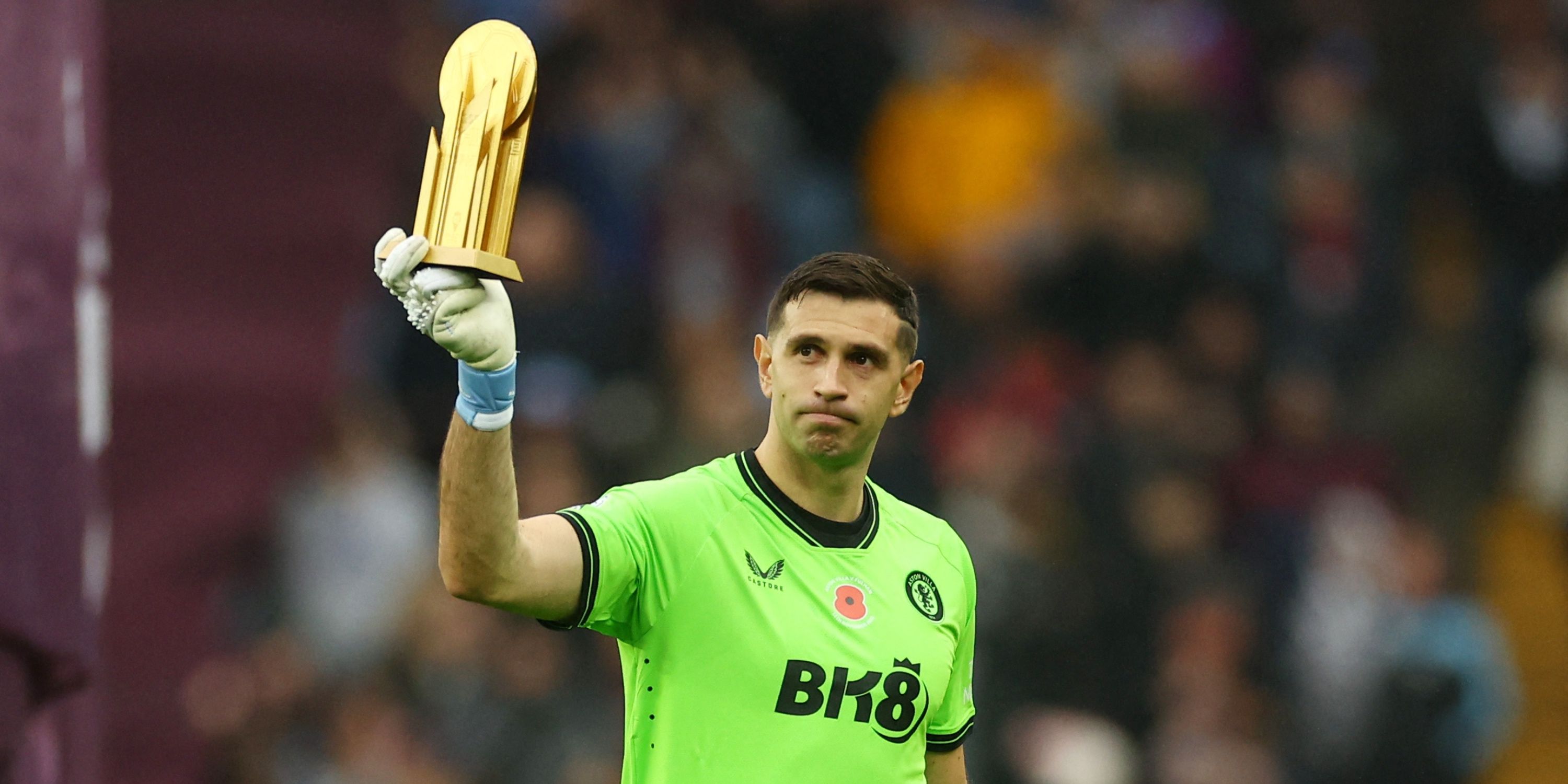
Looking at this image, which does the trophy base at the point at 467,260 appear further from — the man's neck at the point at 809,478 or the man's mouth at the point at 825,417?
the man's neck at the point at 809,478

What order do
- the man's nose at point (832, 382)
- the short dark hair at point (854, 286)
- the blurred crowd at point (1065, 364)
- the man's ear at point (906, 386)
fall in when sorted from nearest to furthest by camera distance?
the man's nose at point (832, 382)
the short dark hair at point (854, 286)
the man's ear at point (906, 386)
the blurred crowd at point (1065, 364)

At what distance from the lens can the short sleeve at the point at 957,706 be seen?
4.95 m

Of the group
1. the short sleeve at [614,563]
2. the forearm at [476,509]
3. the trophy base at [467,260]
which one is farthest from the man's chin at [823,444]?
the trophy base at [467,260]

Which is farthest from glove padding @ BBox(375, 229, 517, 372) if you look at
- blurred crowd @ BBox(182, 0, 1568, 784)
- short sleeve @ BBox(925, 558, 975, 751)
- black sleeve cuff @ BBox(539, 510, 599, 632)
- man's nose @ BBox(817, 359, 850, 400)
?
blurred crowd @ BBox(182, 0, 1568, 784)

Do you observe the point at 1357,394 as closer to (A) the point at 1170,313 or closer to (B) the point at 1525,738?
(A) the point at 1170,313

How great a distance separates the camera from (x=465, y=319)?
3664mm

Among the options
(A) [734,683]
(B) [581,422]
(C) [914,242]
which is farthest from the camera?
(C) [914,242]

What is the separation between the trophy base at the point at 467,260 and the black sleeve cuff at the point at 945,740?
6.24ft

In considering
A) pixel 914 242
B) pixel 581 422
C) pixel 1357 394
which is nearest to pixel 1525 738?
pixel 1357 394

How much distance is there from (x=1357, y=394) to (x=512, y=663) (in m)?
5.24

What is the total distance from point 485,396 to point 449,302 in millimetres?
253

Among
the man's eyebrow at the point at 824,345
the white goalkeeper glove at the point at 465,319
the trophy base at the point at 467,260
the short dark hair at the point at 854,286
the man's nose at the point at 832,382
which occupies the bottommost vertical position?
the white goalkeeper glove at the point at 465,319

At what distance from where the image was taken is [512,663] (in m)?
8.98

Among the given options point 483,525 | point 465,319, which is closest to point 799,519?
point 483,525
